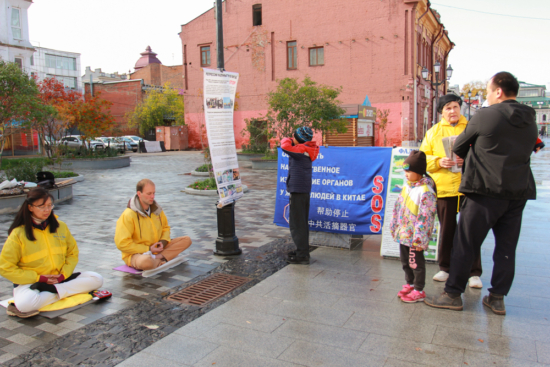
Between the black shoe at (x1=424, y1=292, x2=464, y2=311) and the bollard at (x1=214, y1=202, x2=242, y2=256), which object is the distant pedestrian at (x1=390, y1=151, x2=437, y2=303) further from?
the bollard at (x1=214, y1=202, x2=242, y2=256)

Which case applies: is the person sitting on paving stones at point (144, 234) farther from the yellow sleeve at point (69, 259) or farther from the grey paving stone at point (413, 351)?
the grey paving stone at point (413, 351)

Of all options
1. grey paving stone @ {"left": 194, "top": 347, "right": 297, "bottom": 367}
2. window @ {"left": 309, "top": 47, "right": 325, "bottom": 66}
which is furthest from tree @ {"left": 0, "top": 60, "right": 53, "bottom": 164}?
window @ {"left": 309, "top": 47, "right": 325, "bottom": 66}

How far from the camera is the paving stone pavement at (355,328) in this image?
3.13 metres

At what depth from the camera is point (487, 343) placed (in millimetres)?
3307

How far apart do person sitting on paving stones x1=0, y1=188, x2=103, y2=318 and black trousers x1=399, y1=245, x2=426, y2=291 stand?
3.19 metres

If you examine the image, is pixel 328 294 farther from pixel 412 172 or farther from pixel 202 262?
pixel 202 262

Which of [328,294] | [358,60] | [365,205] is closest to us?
[328,294]

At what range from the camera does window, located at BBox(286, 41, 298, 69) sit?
31.7 metres

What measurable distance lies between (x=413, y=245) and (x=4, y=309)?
3.95 meters

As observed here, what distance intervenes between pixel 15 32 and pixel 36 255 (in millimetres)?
38259

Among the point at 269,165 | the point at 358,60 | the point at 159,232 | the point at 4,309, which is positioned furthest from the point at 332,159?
the point at 358,60

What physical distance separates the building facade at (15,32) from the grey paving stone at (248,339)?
36391 millimetres

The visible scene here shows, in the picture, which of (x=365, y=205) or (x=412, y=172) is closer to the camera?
(x=412, y=172)

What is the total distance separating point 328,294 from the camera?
14.5 feet
